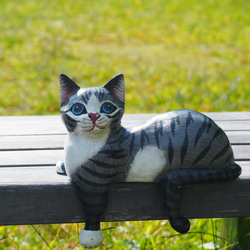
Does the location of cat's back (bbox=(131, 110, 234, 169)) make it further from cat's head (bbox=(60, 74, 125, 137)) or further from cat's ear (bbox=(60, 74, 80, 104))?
cat's ear (bbox=(60, 74, 80, 104))

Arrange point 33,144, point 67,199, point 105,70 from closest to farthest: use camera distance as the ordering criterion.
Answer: point 67,199
point 33,144
point 105,70

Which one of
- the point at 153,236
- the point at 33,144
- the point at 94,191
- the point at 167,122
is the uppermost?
the point at 167,122

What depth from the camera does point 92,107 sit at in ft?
4.49

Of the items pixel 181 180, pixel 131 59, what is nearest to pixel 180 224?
pixel 181 180

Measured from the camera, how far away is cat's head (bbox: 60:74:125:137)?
1.36 metres

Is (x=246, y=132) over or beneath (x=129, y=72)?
over

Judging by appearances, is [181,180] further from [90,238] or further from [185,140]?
[90,238]

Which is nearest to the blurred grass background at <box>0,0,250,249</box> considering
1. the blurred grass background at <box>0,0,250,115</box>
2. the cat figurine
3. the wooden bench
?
the blurred grass background at <box>0,0,250,115</box>

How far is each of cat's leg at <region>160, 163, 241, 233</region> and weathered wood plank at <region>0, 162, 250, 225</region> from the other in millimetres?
63

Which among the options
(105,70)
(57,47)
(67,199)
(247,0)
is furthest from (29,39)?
(67,199)

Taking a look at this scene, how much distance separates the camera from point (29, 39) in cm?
650

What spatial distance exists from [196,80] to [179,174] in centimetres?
377

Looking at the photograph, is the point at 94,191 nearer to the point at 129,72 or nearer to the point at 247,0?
the point at 129,72

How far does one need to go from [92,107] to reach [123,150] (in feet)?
0.57
